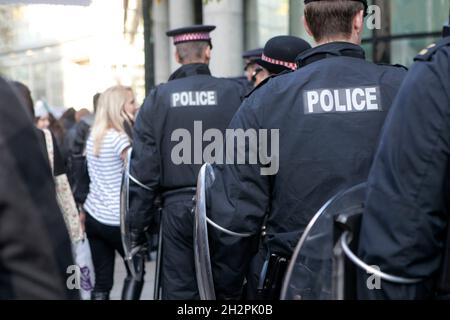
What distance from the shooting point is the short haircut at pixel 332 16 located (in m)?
3.07

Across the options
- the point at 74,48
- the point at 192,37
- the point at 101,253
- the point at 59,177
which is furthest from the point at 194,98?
the point at 74,48

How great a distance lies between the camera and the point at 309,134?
2.98 meters

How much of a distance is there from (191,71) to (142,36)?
13.3 meters

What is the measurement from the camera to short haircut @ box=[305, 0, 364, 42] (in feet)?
10.1

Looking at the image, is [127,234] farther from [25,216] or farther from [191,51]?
[25,216]

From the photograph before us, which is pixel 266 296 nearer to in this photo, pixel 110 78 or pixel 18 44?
pixel 110 78

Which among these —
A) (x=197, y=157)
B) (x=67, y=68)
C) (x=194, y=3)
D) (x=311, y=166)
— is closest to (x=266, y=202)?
(x=311, y=166)

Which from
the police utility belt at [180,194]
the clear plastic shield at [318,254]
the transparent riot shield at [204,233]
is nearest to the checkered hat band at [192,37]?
the police utility belt at [180,194]

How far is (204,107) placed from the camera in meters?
4.95

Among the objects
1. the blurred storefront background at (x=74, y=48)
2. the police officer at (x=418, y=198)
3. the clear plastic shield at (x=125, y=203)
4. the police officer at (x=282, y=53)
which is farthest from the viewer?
the blurred storefront background at (x=74, y=48)

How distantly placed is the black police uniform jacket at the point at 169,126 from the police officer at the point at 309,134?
173cm

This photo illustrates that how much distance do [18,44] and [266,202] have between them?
38.1m

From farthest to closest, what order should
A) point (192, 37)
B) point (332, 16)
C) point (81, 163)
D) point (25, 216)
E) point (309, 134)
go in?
point (81, 163)
point (192, 37)
point (332, 16)
point (309, 134)
point (25, 216)

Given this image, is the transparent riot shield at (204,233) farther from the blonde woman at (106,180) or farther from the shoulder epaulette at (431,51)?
the blonde woman at (106,180)
